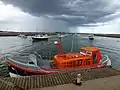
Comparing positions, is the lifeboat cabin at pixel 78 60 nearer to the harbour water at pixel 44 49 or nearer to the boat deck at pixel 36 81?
the boat deck at pixel 36 81

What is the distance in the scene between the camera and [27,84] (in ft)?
33.4

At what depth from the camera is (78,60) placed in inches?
718

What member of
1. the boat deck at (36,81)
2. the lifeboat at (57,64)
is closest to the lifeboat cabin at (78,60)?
the lifeboat at (57,64)

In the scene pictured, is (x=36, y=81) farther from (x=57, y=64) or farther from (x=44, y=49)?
(x=44, y=49)

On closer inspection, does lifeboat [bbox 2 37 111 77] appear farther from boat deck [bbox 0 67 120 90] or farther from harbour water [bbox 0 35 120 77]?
harbour water [bbox 0 35 120 77]

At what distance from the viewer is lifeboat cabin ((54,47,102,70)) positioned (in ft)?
57.9

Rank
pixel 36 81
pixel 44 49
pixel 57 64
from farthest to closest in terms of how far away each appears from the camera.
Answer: pixel 44 49, pixel 57 64, pixel 36 81

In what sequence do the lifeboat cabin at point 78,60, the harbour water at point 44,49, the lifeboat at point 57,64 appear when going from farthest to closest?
the harbour water at point 44,49
the lifeboat cabin at point 78,60
the lifeboat at point 57,64

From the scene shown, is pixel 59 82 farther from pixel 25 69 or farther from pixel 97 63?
pixel 97 63

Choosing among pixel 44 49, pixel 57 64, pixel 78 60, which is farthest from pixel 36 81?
pixel 44 49

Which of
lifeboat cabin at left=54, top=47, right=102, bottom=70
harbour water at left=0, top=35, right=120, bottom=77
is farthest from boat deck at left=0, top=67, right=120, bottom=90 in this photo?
harbour water at left=0, top=35, right=120, bottom=77

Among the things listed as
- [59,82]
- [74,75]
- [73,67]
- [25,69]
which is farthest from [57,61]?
[59,82]

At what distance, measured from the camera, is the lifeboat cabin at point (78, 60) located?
17.6 m

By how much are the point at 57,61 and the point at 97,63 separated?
6436mm
